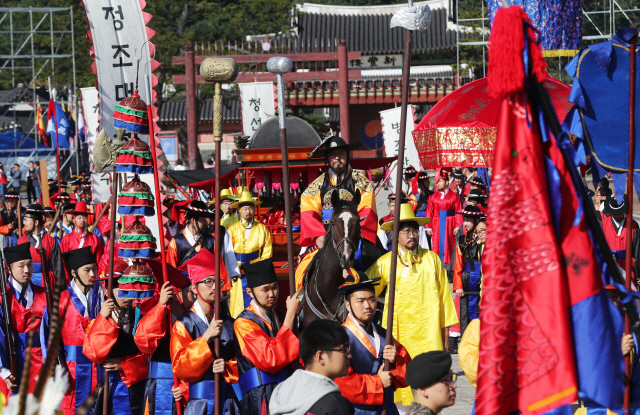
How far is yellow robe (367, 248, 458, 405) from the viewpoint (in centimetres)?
602

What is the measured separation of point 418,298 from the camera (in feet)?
19.9

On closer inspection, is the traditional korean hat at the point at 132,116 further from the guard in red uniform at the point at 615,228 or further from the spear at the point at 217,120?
the guard in red uniform at the point at 615,228

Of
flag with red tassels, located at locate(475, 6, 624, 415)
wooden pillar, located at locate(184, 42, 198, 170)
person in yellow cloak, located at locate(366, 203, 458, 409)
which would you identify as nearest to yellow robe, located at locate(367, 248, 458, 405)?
person in yellow cloak, located at locate(366, 203, 458, 409)

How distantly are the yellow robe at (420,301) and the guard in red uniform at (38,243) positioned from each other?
125 inches

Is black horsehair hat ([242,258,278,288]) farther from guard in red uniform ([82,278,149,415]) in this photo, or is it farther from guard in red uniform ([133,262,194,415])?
guard in red uniform ([82,278,149,415])

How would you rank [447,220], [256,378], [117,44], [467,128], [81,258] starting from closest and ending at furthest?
[256,378] → [467,128] → [81,258] → [117,44] → [447,220]

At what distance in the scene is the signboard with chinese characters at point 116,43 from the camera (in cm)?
617

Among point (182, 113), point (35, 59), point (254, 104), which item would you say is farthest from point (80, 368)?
point (182, 113)

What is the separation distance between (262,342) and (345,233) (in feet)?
5.42

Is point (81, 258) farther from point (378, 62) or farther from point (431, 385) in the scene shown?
point (378, 62)

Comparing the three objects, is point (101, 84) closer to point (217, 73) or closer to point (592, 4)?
point (217, 73)

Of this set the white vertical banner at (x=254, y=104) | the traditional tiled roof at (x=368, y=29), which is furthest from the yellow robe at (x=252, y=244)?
the traditional tiled roof at (x=368, y=29)

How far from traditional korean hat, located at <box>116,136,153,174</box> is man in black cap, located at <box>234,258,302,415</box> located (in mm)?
939

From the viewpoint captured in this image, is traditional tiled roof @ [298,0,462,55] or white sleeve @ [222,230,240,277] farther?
traditional tiled roof @ [298,0,462,55]
